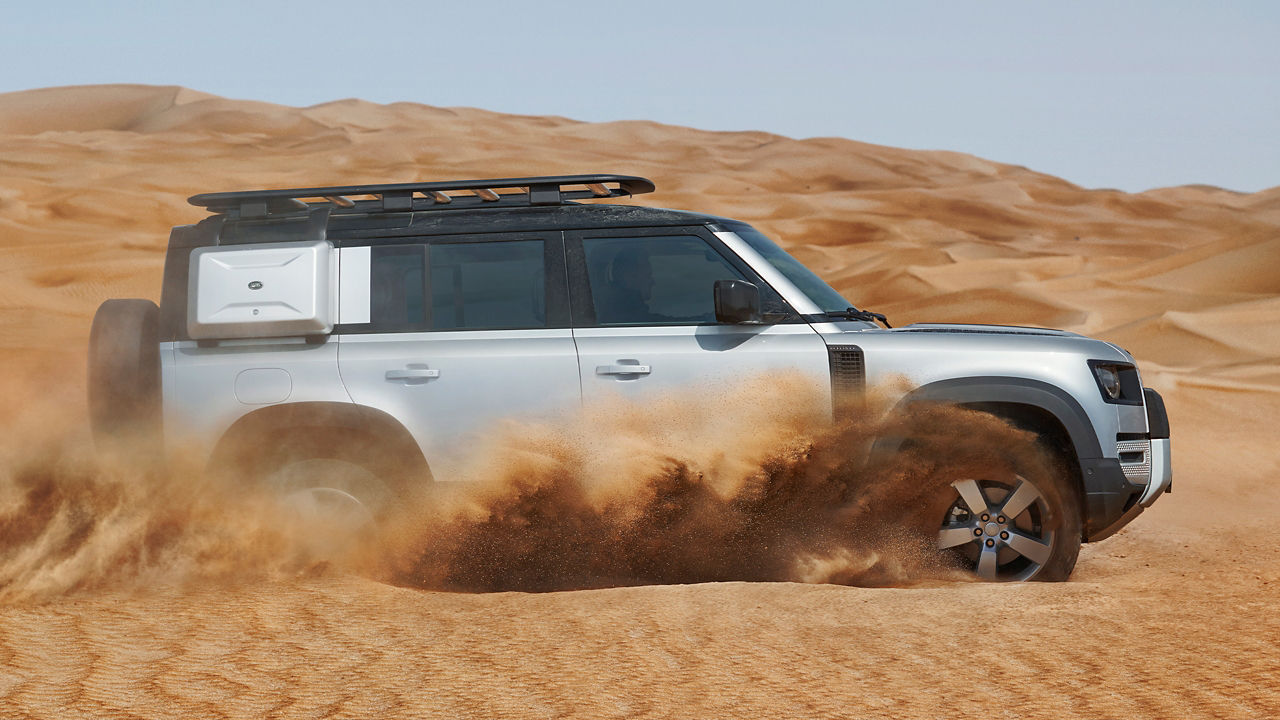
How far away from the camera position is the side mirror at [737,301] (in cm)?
522

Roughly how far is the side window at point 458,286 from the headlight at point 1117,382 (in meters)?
2.58

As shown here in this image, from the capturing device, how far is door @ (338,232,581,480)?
5.42 meters

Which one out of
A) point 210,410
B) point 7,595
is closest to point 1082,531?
point 210,410

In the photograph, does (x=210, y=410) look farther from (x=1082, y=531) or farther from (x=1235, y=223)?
(x=1235, y=223)

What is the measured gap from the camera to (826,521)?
17.9 feet

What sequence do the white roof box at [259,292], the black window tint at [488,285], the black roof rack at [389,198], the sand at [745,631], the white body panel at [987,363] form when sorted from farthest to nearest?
the black roof rack at [389,198], the black window tint at [488,285], the white roof box at [259,292], the white body panel at [987,363], the sand at [745,631]

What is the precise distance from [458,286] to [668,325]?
101cm

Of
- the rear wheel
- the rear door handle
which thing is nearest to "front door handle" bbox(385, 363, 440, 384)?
the rear wheel

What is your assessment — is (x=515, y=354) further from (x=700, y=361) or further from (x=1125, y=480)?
(x=1125, y=480)

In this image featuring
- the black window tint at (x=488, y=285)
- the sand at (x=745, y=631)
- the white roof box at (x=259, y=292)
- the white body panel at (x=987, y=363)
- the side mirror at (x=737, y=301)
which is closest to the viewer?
the sand at (x=745, y=631)

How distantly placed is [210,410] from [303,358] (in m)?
0.49

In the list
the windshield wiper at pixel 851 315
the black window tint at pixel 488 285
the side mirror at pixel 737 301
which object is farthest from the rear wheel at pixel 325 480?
the windshield wiper at pixel 851 315

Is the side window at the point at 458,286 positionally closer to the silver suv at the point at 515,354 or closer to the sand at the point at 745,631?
the silver suv at the point at 515,354

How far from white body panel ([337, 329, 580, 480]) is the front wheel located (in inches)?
71.8
